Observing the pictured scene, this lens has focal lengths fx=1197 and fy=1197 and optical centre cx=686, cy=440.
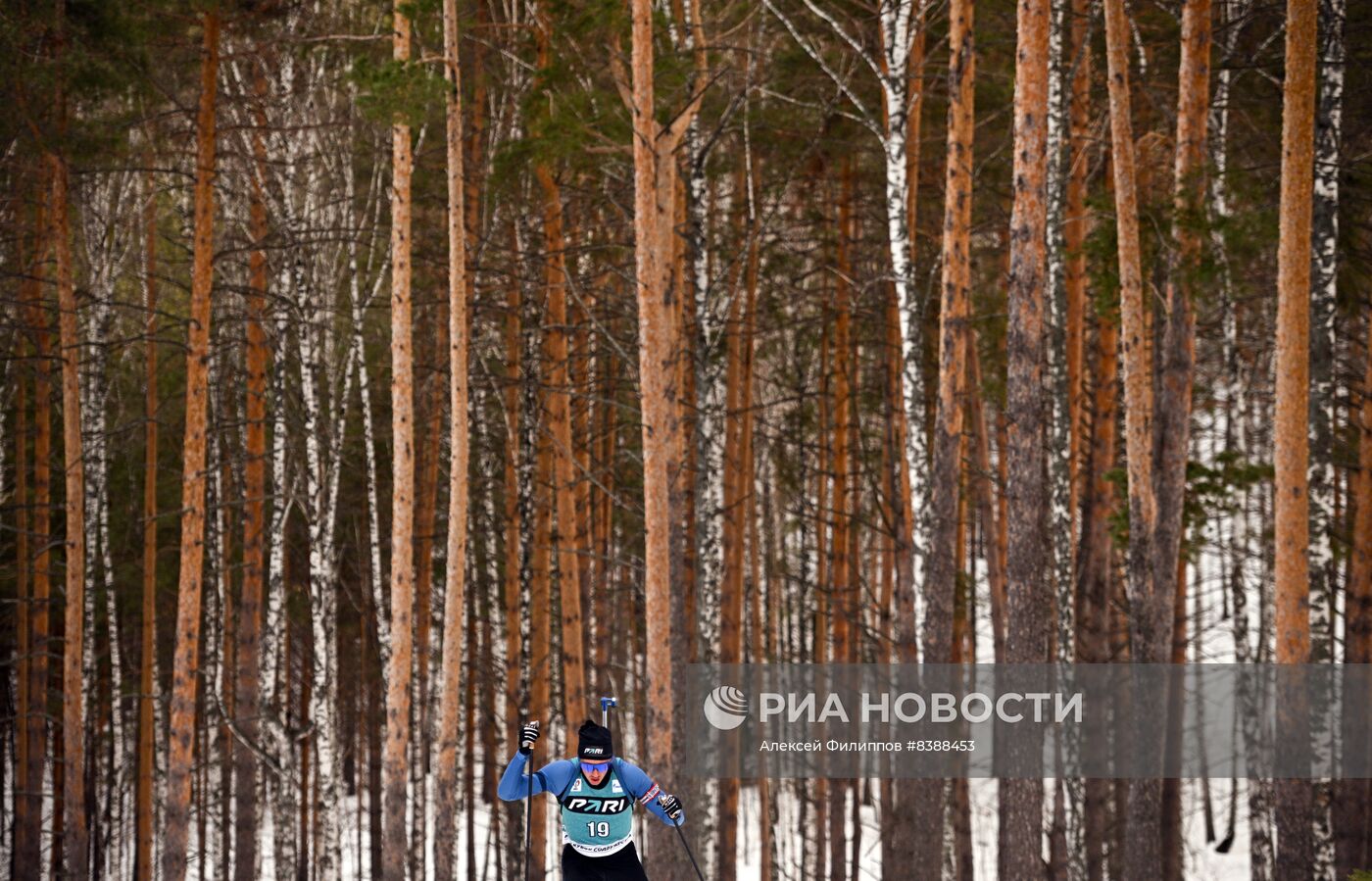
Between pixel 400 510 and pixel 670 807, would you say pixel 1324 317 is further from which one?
pixel 400 510

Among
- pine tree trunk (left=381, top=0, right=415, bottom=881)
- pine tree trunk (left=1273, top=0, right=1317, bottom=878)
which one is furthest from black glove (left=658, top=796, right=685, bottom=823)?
→ pine tree trunk (left=1273, top=0, right=1317, bottom=878)

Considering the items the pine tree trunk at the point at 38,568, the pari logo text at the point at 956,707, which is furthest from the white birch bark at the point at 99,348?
the pari logo text at the point at 956,707

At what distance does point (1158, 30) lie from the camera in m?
13.5

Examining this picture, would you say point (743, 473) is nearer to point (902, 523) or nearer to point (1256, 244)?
point (902, 523)

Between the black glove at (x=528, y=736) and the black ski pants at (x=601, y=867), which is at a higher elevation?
the black glove at (x=528, y=736)

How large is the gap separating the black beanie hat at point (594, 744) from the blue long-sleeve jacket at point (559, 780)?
0.32ft

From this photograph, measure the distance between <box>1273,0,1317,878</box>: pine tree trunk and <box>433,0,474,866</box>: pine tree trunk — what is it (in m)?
Answer: 6.32

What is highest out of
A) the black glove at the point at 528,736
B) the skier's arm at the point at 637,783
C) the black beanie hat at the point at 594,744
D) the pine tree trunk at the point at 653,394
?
the pine tree trunk at the point at 653,394

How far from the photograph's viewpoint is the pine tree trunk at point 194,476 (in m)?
10.5

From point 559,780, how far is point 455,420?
436 cm

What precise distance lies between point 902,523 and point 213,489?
11.6 m

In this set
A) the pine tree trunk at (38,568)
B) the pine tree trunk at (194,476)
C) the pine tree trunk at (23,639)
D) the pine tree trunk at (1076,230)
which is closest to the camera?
the pine tree trunk at (194,476)

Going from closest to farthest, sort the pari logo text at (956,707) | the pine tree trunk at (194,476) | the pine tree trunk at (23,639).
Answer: the pari logo text at (956,707) < the pine tree trunk at (194,476) < the pine tree trunk at (23,639)

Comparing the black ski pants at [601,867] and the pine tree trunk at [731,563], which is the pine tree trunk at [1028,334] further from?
the pine tree trunk at [731,563]
